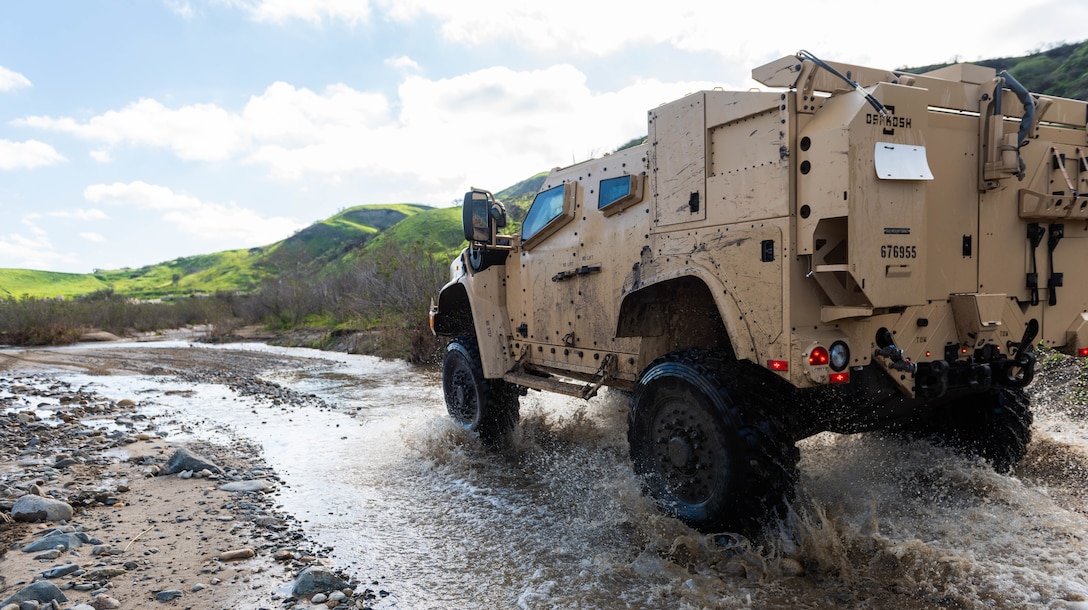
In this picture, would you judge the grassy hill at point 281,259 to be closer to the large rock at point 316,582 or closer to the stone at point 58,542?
the stone at point 58,542

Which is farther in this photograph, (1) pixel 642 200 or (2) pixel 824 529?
(1) pixel 642 200

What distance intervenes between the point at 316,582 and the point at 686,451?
7.46 ft

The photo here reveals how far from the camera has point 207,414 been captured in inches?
395

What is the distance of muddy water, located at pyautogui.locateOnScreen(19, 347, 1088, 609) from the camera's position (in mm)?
3756

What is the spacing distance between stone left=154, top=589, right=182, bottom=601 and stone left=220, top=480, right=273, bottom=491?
2108mm

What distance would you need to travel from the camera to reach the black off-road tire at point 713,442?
12.4 feet

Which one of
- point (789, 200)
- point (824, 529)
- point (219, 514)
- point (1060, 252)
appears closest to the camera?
point (789, 200)

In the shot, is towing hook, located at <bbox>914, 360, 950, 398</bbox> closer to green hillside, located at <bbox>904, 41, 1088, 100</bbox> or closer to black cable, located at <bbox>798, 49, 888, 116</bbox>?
black cable, located at <bbox>798, 49, 888, 116</bbox>

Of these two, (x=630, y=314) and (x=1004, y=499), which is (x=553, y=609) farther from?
(x=1004, y=499)

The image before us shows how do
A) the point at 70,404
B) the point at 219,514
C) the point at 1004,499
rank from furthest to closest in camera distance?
1. the point at 70,404
2. the point at 219,514
3. the point at 1004,499

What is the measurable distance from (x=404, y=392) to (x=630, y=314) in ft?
25.5

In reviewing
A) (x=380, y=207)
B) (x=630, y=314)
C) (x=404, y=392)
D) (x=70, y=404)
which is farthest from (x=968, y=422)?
(x=380, y=207)

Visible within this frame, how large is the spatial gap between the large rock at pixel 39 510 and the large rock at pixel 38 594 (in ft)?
5.05

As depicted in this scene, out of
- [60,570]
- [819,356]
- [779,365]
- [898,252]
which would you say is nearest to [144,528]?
[60,570]
